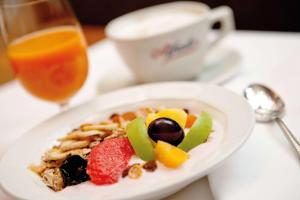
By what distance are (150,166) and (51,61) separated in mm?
416

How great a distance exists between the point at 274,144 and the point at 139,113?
0.26 m

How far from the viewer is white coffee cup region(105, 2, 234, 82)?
1009 millimetres

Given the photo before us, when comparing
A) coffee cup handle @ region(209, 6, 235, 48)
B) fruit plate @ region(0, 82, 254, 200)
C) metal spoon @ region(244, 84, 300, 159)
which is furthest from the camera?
coffee cup handle @ region(209, 6, 235, 48)

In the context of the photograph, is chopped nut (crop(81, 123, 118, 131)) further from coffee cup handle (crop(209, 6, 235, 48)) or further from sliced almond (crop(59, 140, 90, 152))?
coffee cup handle (crop(209, 6, 235, 48))

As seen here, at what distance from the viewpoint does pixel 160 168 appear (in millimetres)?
620

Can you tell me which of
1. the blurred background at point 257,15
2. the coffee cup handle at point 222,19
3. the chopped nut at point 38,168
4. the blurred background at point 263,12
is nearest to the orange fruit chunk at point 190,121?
the chopped nut at point 38,168

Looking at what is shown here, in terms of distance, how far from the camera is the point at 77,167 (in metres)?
0.65

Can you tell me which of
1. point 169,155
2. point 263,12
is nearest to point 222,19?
point 169,155

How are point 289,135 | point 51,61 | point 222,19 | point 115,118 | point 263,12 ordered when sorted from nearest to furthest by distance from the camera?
1. point 289,135
2. point 115,118
3. point 51,61
4. point 222,19
5. point 263,12

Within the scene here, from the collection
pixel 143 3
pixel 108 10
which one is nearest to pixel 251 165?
pixel 143 3

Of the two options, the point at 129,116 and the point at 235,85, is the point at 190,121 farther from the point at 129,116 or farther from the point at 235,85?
the point at 235,85

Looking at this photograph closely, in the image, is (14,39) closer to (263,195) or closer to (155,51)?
(155,51)

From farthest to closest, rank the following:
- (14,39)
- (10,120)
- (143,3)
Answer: (143,3) → (10,120) → (14,39)

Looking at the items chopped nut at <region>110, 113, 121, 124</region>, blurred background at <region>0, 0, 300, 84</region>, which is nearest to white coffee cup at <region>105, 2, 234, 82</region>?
chopped nut at <region>110, 113, 121, 124</region>
